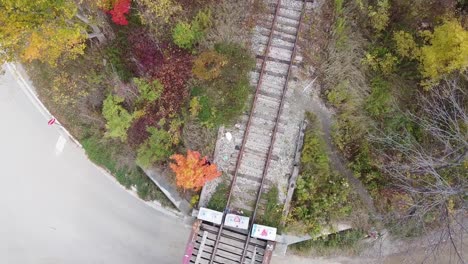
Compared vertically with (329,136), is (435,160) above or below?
below

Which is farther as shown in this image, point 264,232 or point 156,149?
point 156,149

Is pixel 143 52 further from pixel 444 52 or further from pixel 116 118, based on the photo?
pixel 444 52

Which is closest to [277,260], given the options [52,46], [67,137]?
[67,137]

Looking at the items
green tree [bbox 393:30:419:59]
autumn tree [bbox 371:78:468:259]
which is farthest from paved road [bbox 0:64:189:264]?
green tree [bbox 393:30:419:59]

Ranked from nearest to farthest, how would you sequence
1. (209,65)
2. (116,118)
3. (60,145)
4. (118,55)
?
1. (209,65)
2. (116,118)
3. (118,55)
4. (60,145)

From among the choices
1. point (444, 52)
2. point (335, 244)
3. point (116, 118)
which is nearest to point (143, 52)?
point (116, 118)

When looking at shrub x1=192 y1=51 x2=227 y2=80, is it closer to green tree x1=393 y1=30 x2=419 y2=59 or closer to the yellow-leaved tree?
green tree x1=393 y1=30 x2=419 y2=59
